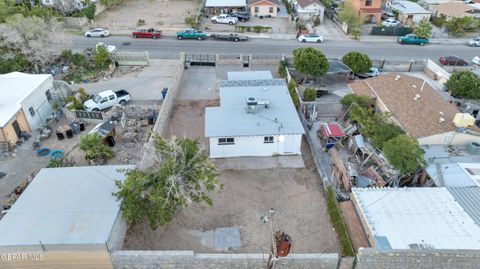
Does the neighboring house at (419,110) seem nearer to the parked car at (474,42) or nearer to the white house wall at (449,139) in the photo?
the white house wall at (449,139)

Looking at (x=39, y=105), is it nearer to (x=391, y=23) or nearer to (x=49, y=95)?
(x=49, y=95)

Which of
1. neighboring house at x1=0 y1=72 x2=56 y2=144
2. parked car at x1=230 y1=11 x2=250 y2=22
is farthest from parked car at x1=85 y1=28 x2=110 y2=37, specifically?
parked car at x1=230 y1=11 x2=250 y2=22

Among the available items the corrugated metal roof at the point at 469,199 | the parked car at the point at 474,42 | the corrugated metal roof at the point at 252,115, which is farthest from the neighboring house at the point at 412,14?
the corrugated metal roof at the point at 469,199

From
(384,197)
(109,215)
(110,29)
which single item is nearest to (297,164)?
(384,197)

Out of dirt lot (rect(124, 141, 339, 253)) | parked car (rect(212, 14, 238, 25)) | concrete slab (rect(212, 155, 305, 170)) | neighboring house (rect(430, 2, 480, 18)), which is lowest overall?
dirt lot (rect(124, 141, 339, 253))

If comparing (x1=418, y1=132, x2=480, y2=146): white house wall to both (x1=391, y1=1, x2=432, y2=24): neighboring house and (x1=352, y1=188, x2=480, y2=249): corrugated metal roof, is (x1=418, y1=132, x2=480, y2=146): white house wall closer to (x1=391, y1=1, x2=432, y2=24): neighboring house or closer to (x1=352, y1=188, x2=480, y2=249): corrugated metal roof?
(x1=352, y1=188, x2=480, y2=249): corrugated metal roof

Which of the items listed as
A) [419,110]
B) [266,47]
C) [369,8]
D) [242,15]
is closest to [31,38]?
[266,47]

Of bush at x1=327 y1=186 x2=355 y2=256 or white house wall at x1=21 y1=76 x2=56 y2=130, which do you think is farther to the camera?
white house wall at x1=21 y1=76 x2=56 y2=130

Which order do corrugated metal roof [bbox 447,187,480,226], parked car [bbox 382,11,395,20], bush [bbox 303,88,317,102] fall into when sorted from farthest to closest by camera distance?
parked car [bbox 382,11,395,20] → bush [bbox 303,88,317,102] → corrugated metal roof [bbox 447,187,480,226]
